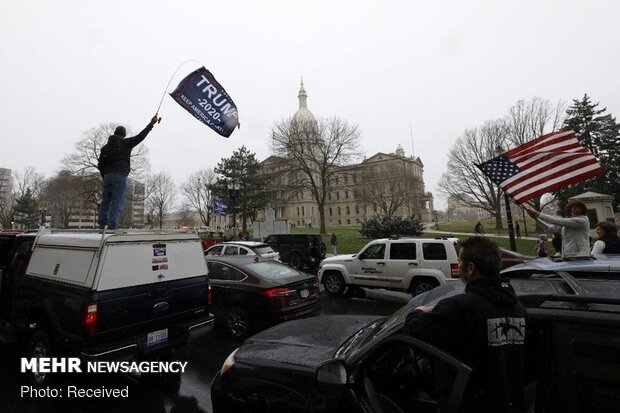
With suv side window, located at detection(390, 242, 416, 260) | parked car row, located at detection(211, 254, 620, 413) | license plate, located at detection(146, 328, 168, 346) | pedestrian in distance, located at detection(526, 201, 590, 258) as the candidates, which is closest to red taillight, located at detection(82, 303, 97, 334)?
license plate, located at detection(146, 328, 168, 346)

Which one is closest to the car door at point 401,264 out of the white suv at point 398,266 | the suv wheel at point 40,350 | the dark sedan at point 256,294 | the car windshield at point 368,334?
the white suv at point 398,266

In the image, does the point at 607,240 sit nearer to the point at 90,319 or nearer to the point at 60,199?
the point at 90,319

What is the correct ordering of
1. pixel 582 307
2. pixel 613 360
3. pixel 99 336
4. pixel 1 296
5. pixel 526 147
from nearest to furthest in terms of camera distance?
1. pixel 613 360
2. pixel 582 307
3. pixel 99 336
4. pixel 1 296
5. pixel 526 147

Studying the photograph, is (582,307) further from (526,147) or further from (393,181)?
(393,181)

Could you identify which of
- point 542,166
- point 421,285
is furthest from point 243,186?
point 542,166

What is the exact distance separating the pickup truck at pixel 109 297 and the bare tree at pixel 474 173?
37051mm

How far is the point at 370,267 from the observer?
10.3 meters

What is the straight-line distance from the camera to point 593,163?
6133 millimetres

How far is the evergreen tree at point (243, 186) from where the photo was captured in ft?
169

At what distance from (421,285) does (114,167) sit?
26.9 ft

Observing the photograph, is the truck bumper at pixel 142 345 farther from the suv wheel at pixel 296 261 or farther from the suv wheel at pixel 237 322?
the suv wheel at pixel 296 261

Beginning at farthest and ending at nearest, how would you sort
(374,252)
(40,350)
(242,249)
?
(242,249), (374,252), (40,350)

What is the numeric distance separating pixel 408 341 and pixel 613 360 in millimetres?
1054

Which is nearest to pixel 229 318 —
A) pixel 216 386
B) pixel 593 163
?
pixel 216 386
